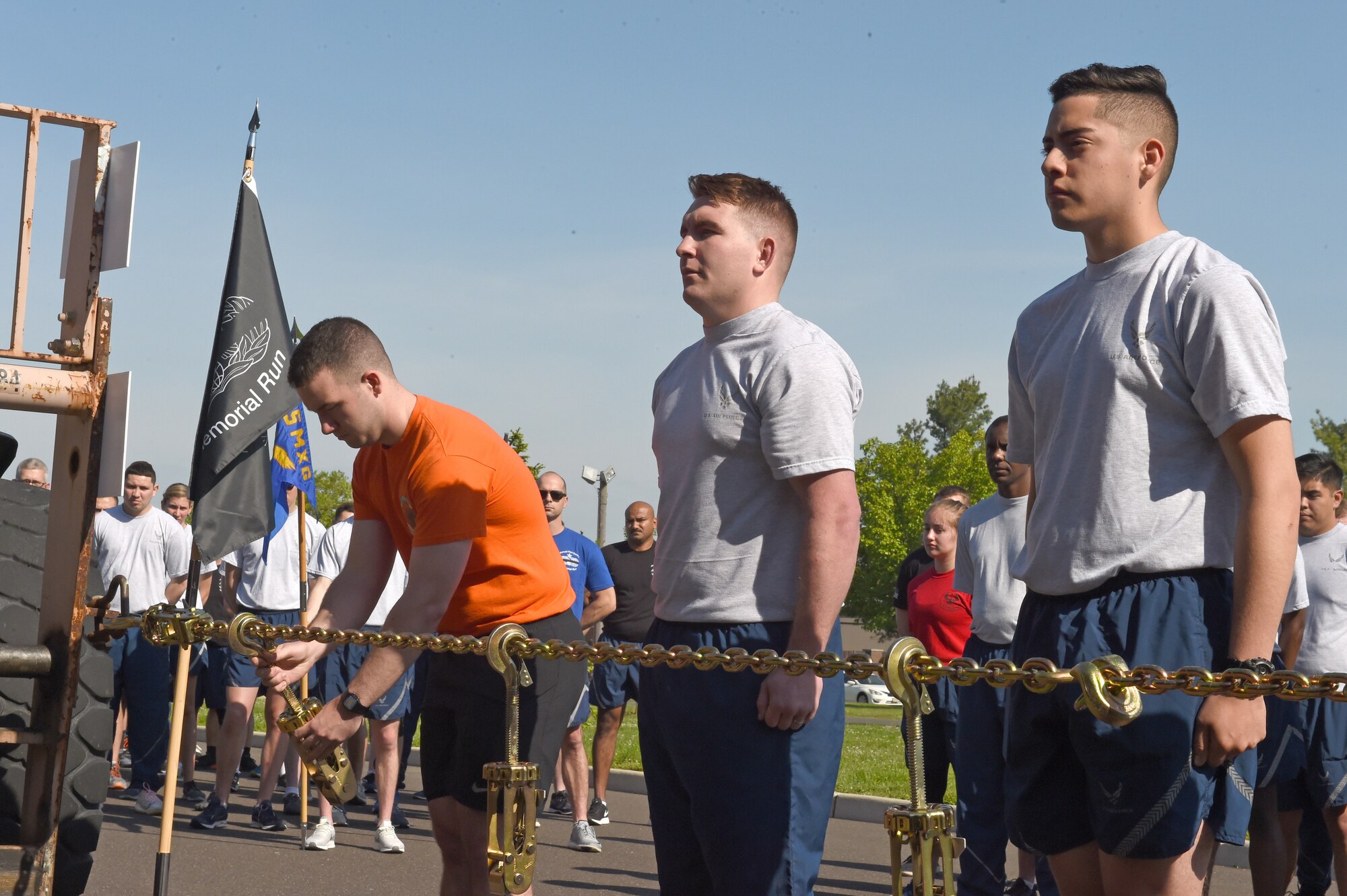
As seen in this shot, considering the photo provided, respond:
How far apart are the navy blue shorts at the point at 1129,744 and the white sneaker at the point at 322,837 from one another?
6.07m

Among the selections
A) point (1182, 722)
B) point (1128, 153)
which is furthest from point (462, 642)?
point (1128, 153)

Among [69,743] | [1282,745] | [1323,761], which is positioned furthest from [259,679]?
[1323,761]

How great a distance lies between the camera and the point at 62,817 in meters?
3.62

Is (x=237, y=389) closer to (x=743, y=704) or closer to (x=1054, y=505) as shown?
(x=743, y=704)

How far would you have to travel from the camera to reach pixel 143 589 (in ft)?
31.9

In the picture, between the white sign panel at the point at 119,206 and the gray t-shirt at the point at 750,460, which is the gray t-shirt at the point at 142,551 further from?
the gray t-shirt at the point at 750,460

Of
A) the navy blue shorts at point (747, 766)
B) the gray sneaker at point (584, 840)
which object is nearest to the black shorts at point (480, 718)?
the navy blue shorts at point (747, 766)

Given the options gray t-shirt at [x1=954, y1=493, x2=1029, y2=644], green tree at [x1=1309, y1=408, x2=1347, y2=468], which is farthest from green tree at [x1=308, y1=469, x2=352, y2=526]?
gray t-shirt at [x1=954, y1=493, x2=1029, y2=644]

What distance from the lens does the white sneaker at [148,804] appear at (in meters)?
8.92

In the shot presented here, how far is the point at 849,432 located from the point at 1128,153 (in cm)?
87

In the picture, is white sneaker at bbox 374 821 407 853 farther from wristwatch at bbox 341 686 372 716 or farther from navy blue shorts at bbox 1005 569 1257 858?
navy blue shorts at bbox 1005 569 1257 858

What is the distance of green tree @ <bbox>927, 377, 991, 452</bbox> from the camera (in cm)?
9188

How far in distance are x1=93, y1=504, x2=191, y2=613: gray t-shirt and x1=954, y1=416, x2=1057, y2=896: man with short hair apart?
232 inches

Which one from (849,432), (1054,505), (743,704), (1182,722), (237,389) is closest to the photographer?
(1182,722)
